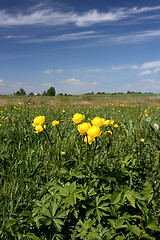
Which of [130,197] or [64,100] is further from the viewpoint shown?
[64,100]

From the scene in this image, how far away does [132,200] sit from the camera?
126cm

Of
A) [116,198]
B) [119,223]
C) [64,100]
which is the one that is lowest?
[119,223]

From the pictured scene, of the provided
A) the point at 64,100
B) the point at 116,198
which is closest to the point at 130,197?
the point at 116,198

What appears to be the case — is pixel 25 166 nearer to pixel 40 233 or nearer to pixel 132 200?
pixel 40 233

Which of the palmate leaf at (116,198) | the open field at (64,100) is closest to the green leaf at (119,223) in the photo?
the palmate leaf at (116,198)

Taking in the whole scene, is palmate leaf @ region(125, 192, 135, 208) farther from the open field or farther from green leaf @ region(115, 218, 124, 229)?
the open field

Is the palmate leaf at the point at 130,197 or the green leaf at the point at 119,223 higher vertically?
the palmate leaf at the point at 130,197

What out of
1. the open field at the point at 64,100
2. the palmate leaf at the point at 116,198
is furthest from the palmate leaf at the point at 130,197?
the open field at the point at 64,100

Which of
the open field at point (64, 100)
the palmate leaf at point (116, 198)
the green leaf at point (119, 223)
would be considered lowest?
the green leaf at point (119, 223)

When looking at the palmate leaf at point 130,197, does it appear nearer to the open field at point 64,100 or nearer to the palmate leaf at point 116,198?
the palmate leaf at point 116,198

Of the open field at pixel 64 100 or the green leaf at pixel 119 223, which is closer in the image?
the green leaf at pixel 119 223

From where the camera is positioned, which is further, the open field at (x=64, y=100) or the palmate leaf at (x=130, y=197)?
the open field at (x=64, y=100)

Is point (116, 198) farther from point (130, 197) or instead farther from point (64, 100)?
point (64, 100)

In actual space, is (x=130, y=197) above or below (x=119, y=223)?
above
